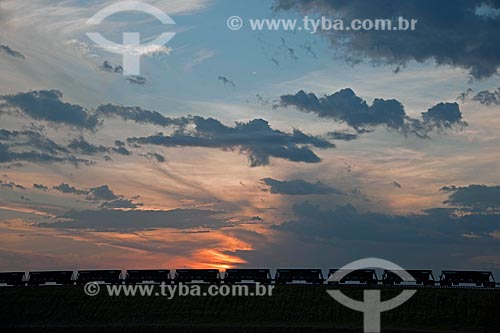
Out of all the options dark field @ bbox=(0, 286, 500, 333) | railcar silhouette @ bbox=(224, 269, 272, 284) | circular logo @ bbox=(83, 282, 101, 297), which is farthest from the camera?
railcar silhouette @ bbox=(224, 269, 272, 284)

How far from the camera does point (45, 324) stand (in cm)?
7706

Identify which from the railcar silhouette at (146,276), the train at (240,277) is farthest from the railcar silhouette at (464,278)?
the railcar silhouette at (146,276)

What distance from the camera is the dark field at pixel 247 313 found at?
72.8 meters

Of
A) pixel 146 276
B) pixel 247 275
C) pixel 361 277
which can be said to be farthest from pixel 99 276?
pixel 361 277

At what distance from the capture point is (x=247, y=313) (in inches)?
3022

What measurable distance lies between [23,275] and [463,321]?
159ft

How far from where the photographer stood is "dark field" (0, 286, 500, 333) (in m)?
72.8

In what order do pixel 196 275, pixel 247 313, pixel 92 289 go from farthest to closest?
pixel 196 275 → pixel 92 289 → pixel 247 313

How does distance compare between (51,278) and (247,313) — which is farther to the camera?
(51,278)

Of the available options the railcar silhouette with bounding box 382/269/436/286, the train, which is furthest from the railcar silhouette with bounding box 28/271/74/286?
the railcar silhouette with bounding box 382/269/436/286

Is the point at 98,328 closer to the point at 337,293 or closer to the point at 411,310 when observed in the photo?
the point at 337,293

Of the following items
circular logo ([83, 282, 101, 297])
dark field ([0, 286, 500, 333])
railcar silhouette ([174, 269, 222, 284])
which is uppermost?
railcar silhouette ([174, 269, 222, 284])

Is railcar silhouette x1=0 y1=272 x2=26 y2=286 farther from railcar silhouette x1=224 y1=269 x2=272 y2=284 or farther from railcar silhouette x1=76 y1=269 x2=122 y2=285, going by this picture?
railcar silhouette x1=224 y1=269 x2=272 y2=284

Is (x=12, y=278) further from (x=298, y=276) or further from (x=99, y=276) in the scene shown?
(x=298, y=276)
